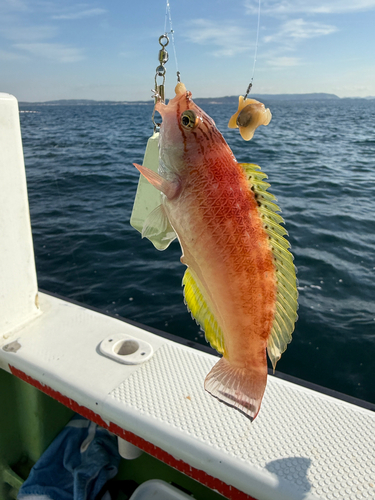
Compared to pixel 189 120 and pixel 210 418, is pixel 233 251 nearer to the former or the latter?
pixel 189 120

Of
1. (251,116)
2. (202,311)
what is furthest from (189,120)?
(202,311)

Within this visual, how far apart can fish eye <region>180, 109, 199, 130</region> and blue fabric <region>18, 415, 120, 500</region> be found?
269 cm

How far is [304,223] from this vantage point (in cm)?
A: 929

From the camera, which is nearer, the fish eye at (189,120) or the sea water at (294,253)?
the fish eye at (189,120)

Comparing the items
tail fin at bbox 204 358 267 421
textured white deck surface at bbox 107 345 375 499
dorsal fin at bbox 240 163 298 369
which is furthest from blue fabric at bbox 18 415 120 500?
dorsal fin at bbox 240 163 298 369

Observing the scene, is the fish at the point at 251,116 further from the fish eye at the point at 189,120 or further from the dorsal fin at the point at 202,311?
the dorsal fin at the point at 202,311

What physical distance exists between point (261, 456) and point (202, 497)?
3.56 feet

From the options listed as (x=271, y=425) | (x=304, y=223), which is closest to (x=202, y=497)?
(x=271, y=425)

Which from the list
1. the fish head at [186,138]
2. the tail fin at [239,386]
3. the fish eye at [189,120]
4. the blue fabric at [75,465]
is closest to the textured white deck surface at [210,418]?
the blue fabric at [75,465]

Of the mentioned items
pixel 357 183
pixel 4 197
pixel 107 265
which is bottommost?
pixel 107 265

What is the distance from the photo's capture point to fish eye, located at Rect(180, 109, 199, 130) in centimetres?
121

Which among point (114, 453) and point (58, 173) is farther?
point (58, 173)

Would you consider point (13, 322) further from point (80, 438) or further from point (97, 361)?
point (80, 438)

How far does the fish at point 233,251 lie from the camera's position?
3.63 ft
